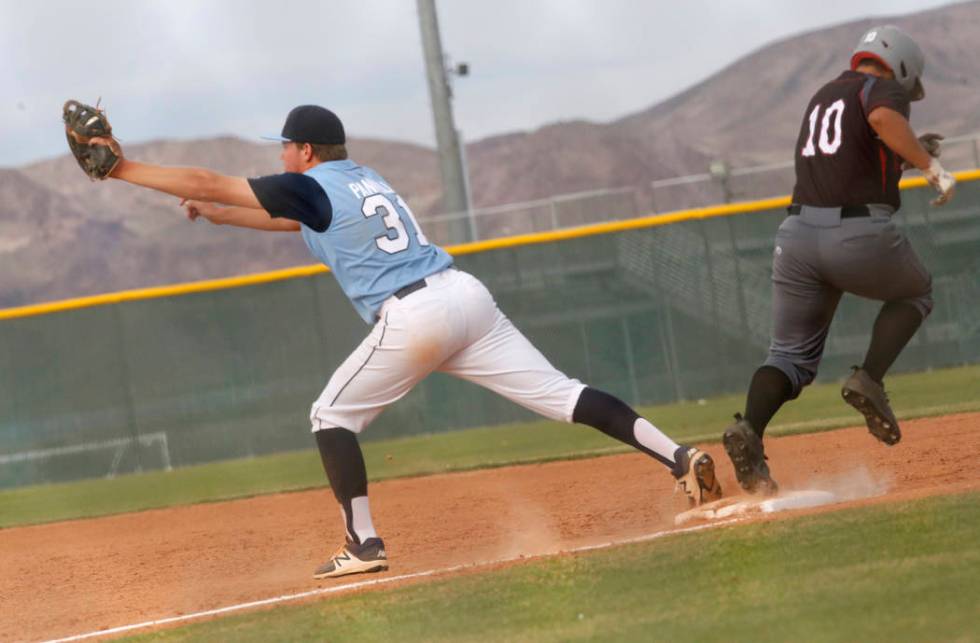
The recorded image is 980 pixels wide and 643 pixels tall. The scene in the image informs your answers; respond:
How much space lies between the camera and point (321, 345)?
46.5 feet

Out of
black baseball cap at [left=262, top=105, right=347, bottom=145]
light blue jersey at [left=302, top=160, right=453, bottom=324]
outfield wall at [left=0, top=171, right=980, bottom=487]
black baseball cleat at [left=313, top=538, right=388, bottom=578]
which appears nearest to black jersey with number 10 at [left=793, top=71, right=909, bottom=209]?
light blue jersey at [left=302, top=160, right=453, bottom=324]

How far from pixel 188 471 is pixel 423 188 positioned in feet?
132

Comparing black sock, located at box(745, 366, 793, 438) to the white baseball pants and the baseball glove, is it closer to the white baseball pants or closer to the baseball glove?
the white baseball pants

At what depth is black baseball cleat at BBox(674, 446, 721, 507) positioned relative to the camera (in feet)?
18.8

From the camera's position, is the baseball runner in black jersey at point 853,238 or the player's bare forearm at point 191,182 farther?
the baseball runner in black jersey at point 853,238

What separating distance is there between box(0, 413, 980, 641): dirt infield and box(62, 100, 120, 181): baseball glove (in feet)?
5.45

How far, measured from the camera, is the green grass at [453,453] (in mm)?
10711

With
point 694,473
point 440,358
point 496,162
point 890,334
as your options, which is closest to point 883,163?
point 890,334

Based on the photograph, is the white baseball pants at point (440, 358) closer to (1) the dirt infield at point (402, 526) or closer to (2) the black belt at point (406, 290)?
(2) the black belt at point (406, 290)

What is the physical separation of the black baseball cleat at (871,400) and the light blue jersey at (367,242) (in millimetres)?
1645

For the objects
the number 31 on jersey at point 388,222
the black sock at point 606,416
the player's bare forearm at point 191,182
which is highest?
the player's bare forearm at point 191,182

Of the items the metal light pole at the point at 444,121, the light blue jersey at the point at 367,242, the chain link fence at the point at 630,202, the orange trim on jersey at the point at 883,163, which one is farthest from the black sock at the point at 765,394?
the chain link fence at the point at 630,202

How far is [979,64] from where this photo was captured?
53.8 metres

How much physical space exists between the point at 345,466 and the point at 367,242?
0.86 meters
